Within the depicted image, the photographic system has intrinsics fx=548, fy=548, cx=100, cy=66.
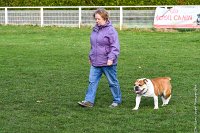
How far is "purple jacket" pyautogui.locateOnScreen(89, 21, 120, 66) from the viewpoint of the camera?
905 centimetres

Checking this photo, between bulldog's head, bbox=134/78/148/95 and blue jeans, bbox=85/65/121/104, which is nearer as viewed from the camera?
bulldog's head, bbox=134/78/148/95

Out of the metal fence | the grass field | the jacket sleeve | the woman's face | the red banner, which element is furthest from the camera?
the metal fence

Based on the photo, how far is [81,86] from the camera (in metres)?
11.4

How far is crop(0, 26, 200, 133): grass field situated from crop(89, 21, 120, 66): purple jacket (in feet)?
2.74

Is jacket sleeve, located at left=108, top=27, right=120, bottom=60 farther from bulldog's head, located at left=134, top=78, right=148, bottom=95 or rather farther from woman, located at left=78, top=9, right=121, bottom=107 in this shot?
bulldog's head, located at left=134, top=78, right=148, bottom=95

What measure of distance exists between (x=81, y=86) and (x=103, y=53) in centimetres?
233

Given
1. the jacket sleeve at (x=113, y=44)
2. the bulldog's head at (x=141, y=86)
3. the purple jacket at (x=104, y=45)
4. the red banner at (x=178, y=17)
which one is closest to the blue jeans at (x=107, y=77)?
→ the purple jacket at (x=104, y=45)

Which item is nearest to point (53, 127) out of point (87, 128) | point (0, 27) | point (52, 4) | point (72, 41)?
point (87, 128)

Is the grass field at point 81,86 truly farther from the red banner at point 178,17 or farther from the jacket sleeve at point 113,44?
the red banner at point 178,17

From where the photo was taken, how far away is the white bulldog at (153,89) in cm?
878

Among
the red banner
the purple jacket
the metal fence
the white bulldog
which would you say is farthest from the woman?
the metal fence

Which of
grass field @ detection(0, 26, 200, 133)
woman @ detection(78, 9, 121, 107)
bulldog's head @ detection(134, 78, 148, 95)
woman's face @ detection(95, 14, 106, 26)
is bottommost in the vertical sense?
grass field @ detection(0, 26, 200, 133)

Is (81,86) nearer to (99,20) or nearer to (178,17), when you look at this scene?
(99,20)

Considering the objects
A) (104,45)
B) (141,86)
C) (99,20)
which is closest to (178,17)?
(104,45)
